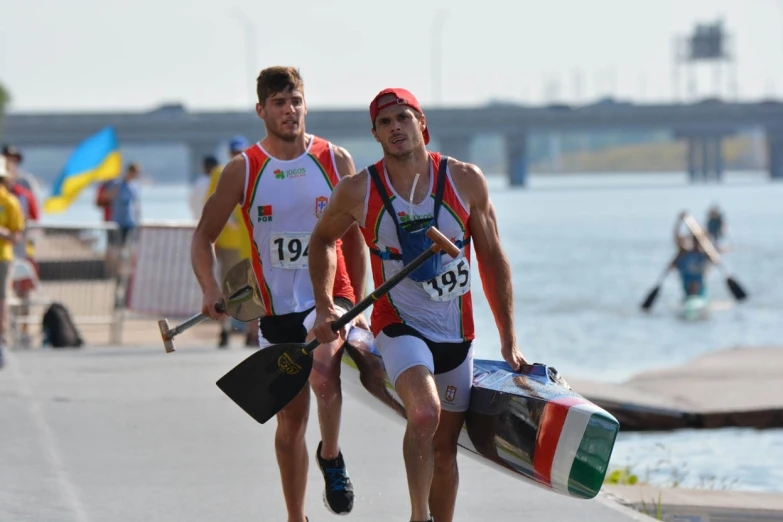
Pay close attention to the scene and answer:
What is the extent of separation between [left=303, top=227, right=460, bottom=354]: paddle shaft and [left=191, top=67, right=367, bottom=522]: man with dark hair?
0.52 meters

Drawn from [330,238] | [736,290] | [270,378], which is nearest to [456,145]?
[736,290]

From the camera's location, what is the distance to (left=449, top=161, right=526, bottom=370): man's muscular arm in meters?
5.86

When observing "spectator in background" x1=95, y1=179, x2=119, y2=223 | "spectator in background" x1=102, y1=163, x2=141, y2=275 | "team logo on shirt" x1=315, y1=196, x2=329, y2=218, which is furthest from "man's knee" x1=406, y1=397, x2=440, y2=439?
"spectator in background" x1=95, y1=179, x2=119, y2=223

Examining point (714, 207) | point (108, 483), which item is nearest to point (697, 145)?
point (714, 207)

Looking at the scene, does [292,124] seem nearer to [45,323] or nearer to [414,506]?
[414,506]

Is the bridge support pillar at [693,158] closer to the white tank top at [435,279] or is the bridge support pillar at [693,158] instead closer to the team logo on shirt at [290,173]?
the team logo on shirt at [290,173]

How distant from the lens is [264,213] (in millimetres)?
6547

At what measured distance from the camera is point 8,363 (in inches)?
509

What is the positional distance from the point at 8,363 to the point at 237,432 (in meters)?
4.14

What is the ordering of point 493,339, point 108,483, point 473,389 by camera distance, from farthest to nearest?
point 493,339 → point 108,483 → point 473,389

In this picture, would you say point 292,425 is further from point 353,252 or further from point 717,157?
point 717,157

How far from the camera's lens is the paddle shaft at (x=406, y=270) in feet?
18.3

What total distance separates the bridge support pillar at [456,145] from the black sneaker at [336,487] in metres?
115

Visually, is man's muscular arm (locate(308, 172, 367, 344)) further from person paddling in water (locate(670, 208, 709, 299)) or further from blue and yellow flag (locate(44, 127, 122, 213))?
person paddling in water (locate(670, 208, 709, 299))
